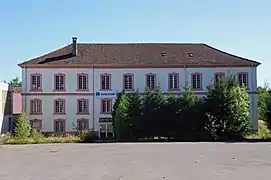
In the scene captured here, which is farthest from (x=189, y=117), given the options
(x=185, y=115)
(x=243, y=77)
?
(x=243, y=77)

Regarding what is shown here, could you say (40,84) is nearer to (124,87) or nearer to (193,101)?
(124,87)

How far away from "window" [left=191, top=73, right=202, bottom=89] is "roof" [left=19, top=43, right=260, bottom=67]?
1602 millimetres

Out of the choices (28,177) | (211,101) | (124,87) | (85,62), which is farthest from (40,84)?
(28,177)

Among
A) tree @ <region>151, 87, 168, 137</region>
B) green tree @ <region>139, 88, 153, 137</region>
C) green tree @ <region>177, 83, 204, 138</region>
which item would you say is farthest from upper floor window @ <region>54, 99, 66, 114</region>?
green tree @ <region>177, 83, 204, 138</region>

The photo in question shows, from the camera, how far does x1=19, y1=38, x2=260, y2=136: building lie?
6231cm

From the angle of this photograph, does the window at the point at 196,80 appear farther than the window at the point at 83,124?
Yes

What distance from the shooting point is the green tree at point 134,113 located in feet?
169

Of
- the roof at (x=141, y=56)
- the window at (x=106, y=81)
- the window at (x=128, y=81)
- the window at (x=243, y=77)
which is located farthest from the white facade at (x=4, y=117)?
the window at (x=243, y=77)

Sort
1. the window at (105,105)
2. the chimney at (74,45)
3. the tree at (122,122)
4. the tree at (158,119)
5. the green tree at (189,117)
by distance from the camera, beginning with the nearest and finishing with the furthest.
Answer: the green tree at (189,117), the tree at (122,122), the tree at (158,119), the window at (105,105), the chimney at (74,45)

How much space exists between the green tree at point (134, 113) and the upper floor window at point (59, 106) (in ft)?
41.3

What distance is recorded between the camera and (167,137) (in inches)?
2030

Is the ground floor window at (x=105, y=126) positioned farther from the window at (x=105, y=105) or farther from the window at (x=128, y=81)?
the window at (x=128, y=81)

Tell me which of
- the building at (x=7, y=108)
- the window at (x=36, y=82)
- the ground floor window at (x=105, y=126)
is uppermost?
the window at (x=36, y=82)

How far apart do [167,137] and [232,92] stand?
8443mm
